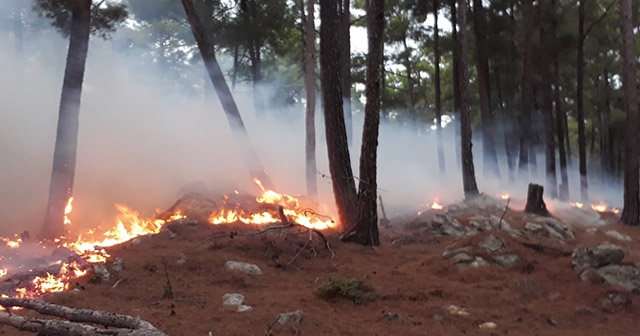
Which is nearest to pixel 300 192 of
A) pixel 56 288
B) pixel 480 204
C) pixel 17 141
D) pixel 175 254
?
pixel 480 204

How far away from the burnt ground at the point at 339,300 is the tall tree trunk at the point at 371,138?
47 centimetres

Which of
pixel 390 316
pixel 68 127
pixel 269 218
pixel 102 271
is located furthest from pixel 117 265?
pixel 68 127

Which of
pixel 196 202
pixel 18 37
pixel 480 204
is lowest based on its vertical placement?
pixel 480 204

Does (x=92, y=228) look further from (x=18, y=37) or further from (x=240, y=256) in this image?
(x=18, y=37)

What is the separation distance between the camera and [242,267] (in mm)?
8211

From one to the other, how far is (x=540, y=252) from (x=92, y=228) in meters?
10.1

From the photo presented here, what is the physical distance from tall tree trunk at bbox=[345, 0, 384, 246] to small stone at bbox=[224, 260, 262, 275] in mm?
2663

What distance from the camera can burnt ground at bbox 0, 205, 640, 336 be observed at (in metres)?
5.82

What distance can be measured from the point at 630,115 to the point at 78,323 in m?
15.6

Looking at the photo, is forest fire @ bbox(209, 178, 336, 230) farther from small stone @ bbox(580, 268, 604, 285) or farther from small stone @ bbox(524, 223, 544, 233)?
small stone @ bbox(580, 268, 604, 285)

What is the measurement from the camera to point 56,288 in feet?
22.0

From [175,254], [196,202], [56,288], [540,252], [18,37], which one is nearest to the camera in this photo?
[56,288]

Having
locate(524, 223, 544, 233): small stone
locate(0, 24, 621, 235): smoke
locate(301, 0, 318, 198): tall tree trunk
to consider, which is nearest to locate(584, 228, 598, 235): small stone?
locate(524, 223, 544, 233): small stone

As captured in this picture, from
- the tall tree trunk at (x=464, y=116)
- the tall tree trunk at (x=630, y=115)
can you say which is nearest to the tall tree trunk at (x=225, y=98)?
the tall tree trunk at (x=464, y=116)
